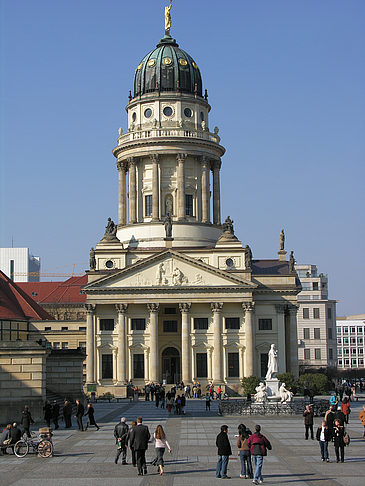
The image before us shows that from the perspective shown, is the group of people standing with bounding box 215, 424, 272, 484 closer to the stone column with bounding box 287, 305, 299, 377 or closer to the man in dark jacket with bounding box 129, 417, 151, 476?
the man in dark jacket with bounding box 129, 417, 151, 476

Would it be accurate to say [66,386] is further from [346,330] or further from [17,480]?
[346,330]

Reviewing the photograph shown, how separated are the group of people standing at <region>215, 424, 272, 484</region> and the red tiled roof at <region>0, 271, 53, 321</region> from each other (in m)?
55.2

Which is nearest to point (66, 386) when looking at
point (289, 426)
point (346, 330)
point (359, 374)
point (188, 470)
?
point (289, 426)

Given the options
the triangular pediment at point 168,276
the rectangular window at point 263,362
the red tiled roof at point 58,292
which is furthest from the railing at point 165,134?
the rectangular window at point 263,362

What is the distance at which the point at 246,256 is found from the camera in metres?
92.2

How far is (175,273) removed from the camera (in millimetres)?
89250

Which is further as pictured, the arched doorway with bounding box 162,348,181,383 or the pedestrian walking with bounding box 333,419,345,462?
the arched doorway with bounding box 162,348,181,383

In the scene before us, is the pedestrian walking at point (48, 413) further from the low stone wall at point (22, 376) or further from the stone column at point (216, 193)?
the stone column at point (216, 193)

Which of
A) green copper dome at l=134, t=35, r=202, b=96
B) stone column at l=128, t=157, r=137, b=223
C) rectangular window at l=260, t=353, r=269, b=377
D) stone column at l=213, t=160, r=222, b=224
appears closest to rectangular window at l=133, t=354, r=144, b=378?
rectangular window at l=260, t=353, r=269, b=377

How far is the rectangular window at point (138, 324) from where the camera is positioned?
3561 inches

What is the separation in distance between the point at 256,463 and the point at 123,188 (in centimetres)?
8195

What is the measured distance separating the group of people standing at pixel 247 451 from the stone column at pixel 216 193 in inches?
3044

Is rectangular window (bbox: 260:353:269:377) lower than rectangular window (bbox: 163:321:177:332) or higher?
lower

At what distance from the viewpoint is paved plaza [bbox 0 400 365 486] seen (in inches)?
1021
